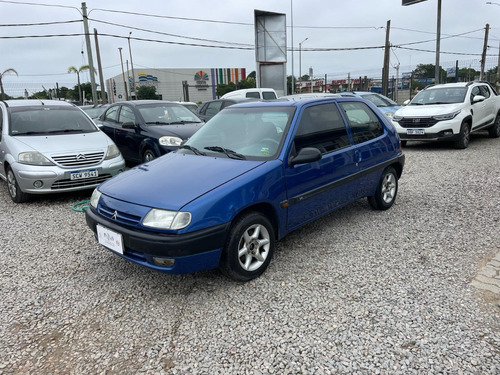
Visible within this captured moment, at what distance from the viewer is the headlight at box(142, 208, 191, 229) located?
9.13 ft

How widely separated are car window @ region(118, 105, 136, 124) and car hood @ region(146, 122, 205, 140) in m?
0.72

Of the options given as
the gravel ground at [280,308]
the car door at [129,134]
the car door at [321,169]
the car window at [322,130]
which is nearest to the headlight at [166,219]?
the gravel ground at [280,308]

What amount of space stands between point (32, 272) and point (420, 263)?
3.73 meters

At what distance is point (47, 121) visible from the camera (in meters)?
6.55

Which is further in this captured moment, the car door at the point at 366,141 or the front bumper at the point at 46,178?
the front bumper at the point at 46,178

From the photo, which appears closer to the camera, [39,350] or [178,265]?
[39,350]

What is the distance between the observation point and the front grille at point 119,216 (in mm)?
2945

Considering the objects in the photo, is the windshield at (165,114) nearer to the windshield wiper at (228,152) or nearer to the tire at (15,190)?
the tire at (15,190)

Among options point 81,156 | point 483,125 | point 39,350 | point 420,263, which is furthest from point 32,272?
point 483,125

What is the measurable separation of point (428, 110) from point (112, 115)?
7.88 metres

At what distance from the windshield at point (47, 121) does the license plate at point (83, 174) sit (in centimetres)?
119

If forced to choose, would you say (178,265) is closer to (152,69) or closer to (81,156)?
(81,156)

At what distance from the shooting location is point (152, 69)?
60938 mm

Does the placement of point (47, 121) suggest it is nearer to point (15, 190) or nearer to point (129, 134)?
point (15, 190)
